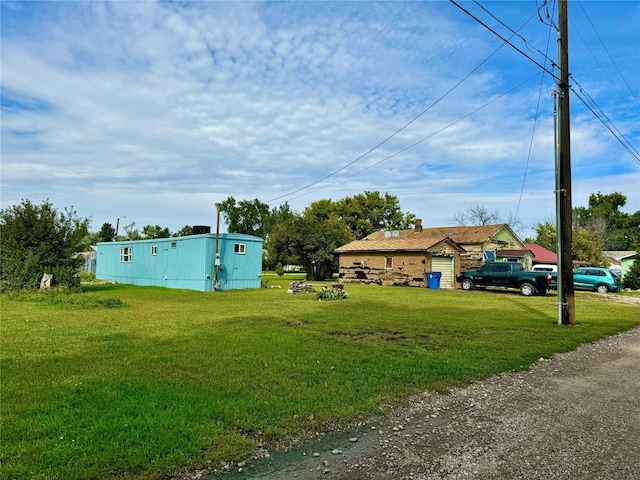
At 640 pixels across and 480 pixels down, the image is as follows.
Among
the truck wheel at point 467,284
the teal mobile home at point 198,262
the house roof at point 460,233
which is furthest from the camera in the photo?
the house roof at point 460,233

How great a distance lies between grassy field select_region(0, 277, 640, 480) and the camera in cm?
349

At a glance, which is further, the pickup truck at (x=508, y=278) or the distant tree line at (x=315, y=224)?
the distant tree line at (x=315, y=224)

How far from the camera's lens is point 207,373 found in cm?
564

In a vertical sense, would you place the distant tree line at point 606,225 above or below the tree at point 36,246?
above

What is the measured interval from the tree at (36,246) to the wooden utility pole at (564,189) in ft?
59.9

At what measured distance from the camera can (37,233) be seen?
17094 mm

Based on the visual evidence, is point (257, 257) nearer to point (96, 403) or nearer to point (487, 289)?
point (487, 289)

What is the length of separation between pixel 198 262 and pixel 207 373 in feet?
54.1

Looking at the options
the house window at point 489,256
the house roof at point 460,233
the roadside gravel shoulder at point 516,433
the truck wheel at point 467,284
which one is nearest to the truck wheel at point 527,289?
the truck wheel at point 467,284

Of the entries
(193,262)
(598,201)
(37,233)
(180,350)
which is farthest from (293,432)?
(598,201)

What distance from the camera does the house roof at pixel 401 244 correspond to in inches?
1083

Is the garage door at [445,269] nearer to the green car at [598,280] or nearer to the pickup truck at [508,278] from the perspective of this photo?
the pickup truck at [508,278]

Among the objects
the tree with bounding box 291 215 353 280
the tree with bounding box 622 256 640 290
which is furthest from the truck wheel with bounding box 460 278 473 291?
the tree with bounding box 622 256 640 290

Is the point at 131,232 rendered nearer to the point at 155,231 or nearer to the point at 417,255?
the point at 155,231
